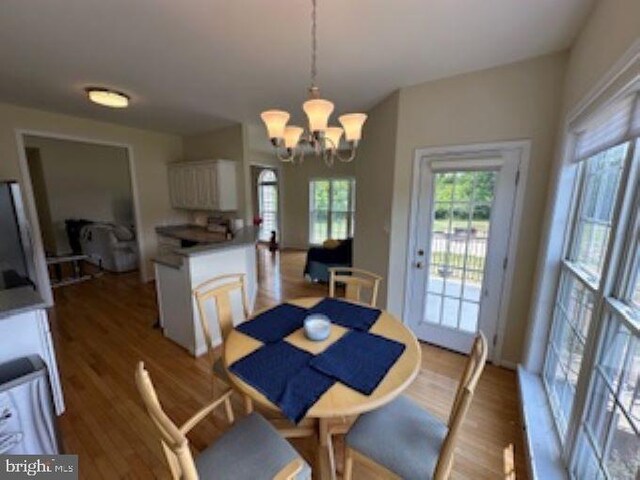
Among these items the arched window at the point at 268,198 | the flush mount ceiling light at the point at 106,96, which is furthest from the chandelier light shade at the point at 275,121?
the arched window at the point at 268,198

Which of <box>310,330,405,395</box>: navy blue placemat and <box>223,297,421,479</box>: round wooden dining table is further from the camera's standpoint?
<box>310,330,405,395</box>: navy blue placemat

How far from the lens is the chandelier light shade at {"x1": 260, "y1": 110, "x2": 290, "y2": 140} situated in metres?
A: 1.50

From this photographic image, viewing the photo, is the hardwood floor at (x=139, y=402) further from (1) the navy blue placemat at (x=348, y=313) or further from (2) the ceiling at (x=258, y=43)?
(2) the ceiling at (x=258, y=43)

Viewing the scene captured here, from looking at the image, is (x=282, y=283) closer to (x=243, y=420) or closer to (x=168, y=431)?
(x=243, y=420)

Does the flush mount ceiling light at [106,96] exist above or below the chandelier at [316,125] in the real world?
above

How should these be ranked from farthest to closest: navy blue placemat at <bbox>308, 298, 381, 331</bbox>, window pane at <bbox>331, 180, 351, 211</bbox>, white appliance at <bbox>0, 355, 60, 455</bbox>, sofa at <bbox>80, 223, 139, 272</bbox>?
window pane at <bbox>331, 180, 351, 211</bbox>
sofa at <bbox>80, 223, 139, 272</bbox>
navy blue placemat at <bbox>308, 298, 381, 331</bbox>
white appliance at <bbox>0, 355, 60, 455</bbox>

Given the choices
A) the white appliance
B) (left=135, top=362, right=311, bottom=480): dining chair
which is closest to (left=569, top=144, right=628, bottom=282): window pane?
(left=135, top=362, right=311, bottom=480): dining chair

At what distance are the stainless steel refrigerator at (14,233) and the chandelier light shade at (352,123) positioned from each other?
356cm

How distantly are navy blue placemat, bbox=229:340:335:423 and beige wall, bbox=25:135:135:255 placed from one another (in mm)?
5691

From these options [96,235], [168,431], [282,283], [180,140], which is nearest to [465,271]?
[168,431]

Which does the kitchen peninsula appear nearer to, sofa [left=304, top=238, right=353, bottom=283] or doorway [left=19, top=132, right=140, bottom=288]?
sofa [left=304, top=238, right=353, bottom=283]

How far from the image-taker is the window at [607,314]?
3.46ft

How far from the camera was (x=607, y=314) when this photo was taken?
121 cm

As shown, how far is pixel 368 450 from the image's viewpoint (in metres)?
1.16
